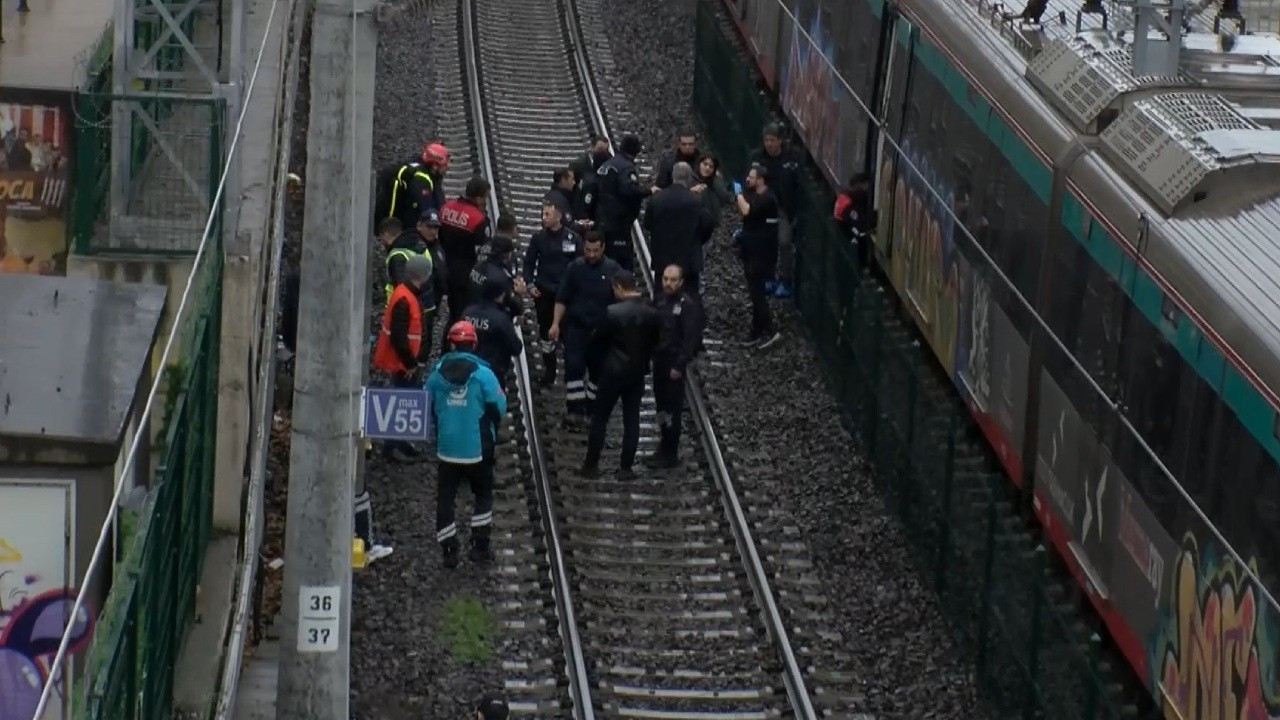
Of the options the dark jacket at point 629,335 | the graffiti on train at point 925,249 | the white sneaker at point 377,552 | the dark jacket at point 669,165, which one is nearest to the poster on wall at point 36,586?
the white sneaker at point 377,552

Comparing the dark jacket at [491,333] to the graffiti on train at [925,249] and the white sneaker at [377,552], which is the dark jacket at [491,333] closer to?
the white sneaker at [377,552]

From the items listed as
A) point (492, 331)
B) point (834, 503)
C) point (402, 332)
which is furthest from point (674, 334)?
point (402, 332)

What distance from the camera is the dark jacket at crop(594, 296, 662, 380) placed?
16594 millimetres

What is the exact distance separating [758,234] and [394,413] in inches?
289

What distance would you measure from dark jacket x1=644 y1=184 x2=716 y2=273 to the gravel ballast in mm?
1158

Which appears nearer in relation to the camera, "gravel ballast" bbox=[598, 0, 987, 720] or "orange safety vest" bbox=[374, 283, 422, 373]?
"gravel ballast" bbox=[598, 0, 987, 720]

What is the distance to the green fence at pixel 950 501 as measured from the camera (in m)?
13.1

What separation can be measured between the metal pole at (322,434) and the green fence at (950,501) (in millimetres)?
4194

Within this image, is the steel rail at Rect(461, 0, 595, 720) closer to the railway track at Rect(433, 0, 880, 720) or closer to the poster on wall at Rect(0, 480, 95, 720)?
the railway track at Rect(433, 0, 880, 720)

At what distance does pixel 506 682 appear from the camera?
14328mm

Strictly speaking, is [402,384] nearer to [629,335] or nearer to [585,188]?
[629,335]

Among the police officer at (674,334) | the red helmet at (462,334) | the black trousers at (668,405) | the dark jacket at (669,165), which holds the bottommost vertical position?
the black trousers at (668,405)

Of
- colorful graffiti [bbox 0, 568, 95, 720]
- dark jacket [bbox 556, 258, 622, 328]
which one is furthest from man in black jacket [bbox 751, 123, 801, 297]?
colorful graffiti [bbox 0, 568, 95, 720]

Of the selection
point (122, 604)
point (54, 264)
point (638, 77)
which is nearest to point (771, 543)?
point (54, 264)
